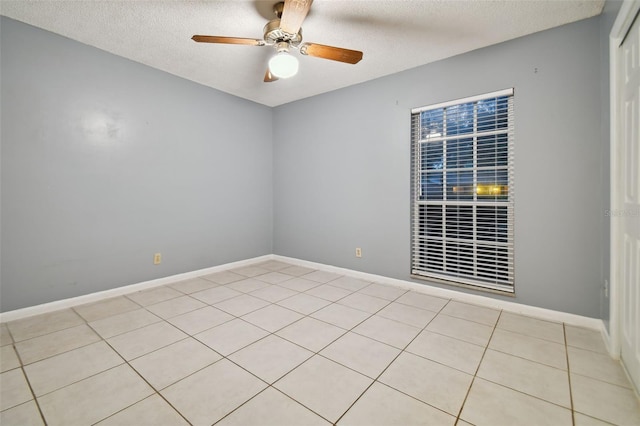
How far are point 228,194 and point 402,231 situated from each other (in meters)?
2.72

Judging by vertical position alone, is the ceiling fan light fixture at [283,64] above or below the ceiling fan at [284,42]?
below

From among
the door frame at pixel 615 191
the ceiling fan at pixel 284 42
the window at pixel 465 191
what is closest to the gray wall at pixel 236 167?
the window at pixel 465 191

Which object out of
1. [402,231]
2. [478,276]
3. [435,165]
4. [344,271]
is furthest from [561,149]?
[344,271]

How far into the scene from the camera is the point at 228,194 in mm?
4477

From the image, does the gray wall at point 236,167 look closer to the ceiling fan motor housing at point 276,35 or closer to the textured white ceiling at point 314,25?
the textured white ceiling at point 314,25

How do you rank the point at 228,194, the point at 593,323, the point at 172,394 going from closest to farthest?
the point at 172,394 < the point at 593,323 < the point at 228,194

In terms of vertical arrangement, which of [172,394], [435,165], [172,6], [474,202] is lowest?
[172,394]

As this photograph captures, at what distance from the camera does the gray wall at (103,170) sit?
2.66 metres

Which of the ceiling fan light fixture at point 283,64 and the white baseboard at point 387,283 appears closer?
the ceiling fan light fixture at point 283,64

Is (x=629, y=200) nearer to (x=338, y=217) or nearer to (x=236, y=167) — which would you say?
(x=338, y=217)

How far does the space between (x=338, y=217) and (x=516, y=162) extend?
2298mm

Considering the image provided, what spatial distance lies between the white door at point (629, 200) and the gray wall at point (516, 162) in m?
0.54

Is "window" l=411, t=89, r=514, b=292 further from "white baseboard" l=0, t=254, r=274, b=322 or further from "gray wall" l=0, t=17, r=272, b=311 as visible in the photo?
"white baseboard" l=0, t=254, r=274, b=322

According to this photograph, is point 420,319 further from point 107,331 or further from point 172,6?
point 172,6
